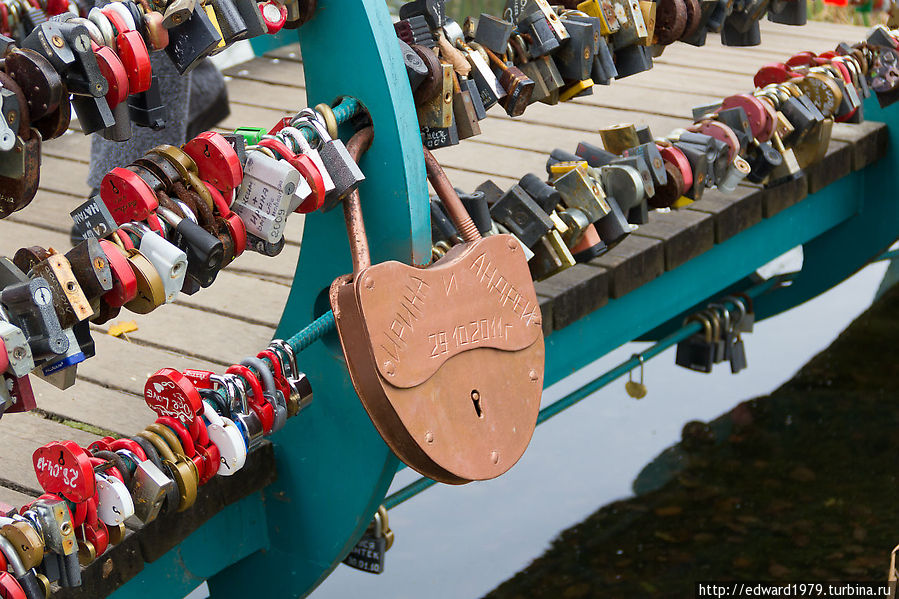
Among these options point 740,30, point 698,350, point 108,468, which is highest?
point 740,30

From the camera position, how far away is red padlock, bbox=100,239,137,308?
1244 mm

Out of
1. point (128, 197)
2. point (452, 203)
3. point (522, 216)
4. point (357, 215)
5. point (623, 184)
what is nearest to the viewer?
point (128, 197)

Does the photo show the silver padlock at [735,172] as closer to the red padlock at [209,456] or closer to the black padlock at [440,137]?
the black padlock at [440,137]

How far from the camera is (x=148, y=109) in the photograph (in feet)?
4.94

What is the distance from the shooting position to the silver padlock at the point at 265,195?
4.58 ft

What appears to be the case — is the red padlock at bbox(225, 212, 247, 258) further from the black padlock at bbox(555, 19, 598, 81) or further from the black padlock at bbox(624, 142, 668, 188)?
the black padlock at bbox(624, 142, 668, 188)

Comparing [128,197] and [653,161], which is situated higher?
[128,197]

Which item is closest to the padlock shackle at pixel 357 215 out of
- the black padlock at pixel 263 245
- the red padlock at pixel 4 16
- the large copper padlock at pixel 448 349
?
the large copper padlock at pixel 448 349

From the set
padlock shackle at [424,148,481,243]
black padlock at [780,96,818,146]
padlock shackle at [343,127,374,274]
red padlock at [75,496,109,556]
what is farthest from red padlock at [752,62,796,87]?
red padlock at [75,496,109,556]

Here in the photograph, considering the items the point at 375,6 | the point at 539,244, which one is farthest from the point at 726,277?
the point at 375,6

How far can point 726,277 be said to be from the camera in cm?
285

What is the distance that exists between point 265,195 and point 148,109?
8.5 inches

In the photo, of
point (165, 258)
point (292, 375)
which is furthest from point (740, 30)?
point (165, 258)

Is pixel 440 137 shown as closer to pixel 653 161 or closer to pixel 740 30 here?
pixel 653 161
